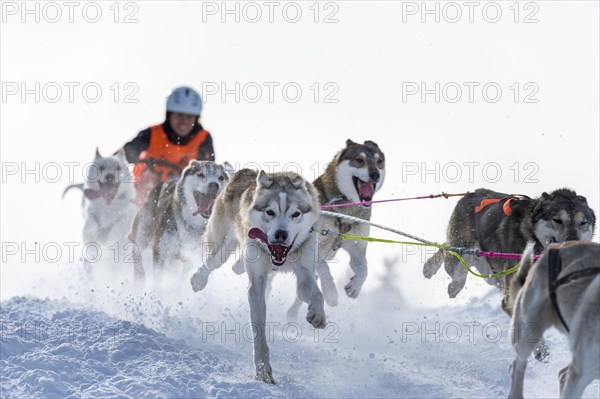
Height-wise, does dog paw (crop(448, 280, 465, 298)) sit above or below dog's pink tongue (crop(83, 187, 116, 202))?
below

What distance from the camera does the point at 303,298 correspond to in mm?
5133

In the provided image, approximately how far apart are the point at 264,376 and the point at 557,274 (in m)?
1.87

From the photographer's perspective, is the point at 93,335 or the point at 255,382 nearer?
the point at 255,382

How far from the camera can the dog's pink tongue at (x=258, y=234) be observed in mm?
5078

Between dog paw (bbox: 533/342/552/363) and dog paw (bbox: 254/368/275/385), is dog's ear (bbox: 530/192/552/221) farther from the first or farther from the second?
dog paw (bbox: 254/368/275/385)

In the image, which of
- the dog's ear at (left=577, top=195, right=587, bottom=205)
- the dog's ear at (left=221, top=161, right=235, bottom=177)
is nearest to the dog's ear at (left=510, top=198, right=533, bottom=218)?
the dog's ear at (left=577, top=195, right=587, bottom=205)

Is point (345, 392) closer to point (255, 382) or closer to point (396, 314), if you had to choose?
point (255, 382)

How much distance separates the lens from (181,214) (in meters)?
Result: 8.52

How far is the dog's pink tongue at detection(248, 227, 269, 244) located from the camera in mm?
5078

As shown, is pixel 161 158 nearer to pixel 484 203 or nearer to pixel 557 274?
pixel 484 203

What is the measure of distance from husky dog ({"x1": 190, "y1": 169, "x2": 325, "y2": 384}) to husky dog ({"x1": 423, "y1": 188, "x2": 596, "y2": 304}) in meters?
1.18

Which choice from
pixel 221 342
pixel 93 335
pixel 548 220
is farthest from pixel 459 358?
pixel 93 335

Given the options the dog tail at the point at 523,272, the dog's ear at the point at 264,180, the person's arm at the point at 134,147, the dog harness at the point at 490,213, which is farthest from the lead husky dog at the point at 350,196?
the person's arm at the point at 134,147

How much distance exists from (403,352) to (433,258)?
1169 millimetres
